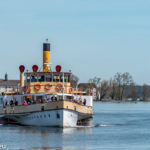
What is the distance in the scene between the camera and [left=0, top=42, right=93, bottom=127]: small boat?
57.1m

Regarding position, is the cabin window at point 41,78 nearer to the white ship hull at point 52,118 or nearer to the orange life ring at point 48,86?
the orange life ring at point 48,86

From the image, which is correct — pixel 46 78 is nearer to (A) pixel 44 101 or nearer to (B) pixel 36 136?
(A) pixel 44 101

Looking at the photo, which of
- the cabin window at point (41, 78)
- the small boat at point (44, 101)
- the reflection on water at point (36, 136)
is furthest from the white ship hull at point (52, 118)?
the cabin window at point (41, 78)

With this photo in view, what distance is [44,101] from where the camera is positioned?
195 feet

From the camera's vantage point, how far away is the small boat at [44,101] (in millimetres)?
57062

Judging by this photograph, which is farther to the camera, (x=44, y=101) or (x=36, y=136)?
(x=44, y=101)

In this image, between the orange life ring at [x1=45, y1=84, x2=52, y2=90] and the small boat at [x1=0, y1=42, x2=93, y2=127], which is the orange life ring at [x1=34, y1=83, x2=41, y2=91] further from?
the orange life ring at [x1=45, y1=84, x2=52, y2=90]

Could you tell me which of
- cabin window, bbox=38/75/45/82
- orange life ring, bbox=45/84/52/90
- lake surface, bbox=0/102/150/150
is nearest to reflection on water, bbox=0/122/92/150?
lake surface, bbox=0/102/150/150

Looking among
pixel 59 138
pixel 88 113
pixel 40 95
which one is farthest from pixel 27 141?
pixel 88 113

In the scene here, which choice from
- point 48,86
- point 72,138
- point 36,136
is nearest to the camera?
point 72,138

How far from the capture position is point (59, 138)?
162 ft

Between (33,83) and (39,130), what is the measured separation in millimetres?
8479

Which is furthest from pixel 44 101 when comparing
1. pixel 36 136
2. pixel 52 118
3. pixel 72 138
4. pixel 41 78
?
pixel 72 138

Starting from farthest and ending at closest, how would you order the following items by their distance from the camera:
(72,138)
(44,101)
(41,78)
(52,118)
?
(41,78), (44,101), (52,118), (72,138)
